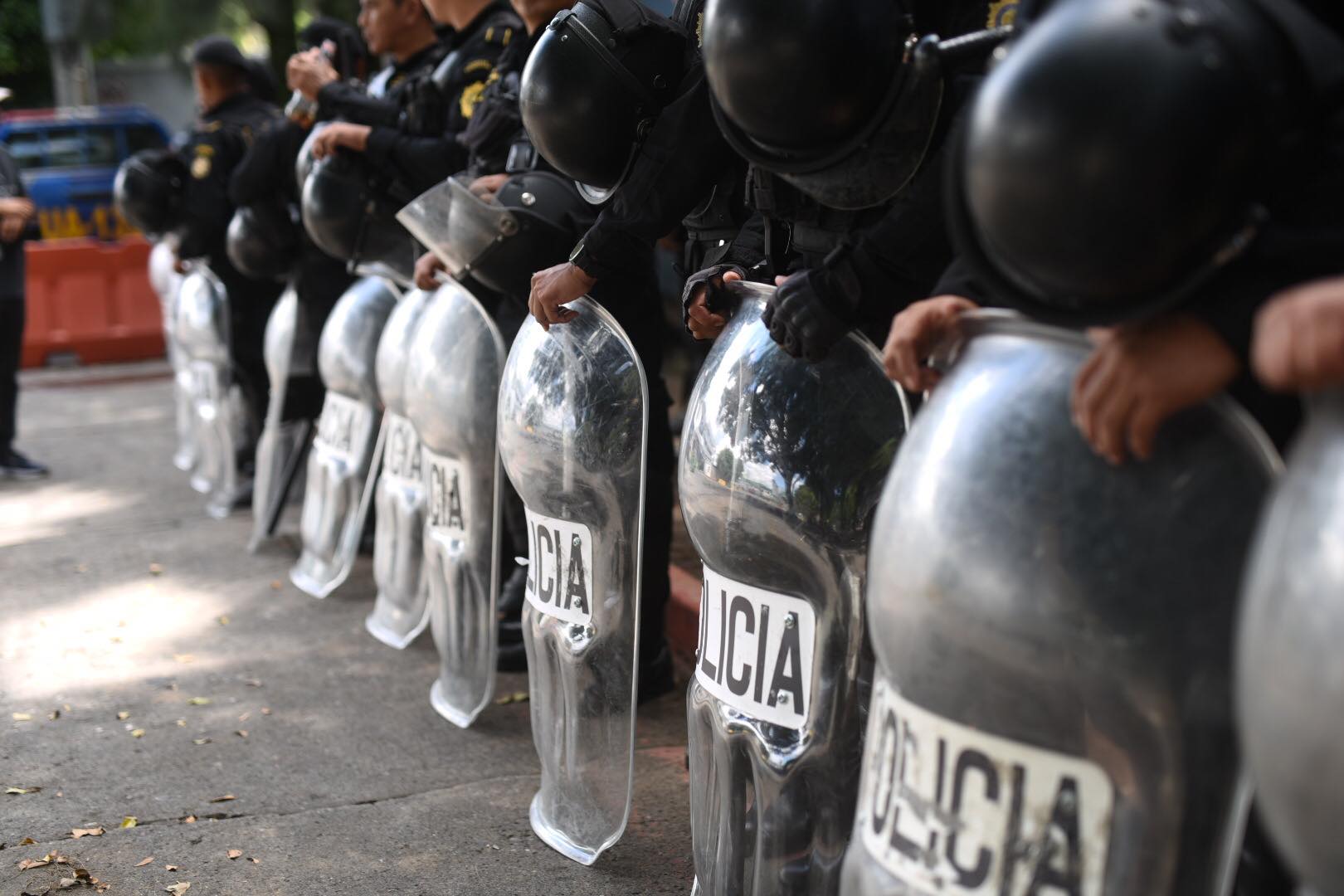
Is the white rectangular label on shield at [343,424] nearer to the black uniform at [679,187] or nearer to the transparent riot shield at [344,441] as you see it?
the transparent riot shield at [344,441]

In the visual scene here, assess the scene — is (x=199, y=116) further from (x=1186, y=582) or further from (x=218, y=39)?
(x=1186, y=582)

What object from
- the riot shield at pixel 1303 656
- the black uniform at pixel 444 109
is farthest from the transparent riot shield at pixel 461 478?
Result: the riot shield at pixel 1303 656

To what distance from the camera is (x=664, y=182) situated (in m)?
2.78

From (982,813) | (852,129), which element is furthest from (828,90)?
(982,813)

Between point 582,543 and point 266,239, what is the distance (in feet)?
10.7

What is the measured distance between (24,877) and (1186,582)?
8.21 ft

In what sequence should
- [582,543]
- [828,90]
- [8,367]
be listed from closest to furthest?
[828,90]
[582,543]
[8,367]

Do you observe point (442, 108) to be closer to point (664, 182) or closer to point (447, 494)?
point (447, 494)

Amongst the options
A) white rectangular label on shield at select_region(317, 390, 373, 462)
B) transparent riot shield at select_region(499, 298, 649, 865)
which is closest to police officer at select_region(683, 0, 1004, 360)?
transparent riot shield at select_region(499, 298, 649, 865)

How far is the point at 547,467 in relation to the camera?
9.86ft

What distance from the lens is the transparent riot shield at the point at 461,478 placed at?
3.71 meters

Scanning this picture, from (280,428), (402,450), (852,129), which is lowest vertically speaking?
(280,428)

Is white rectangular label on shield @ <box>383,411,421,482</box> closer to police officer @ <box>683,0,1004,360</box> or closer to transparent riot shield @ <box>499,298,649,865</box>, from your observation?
transparent riot shield @ <box>499,298,649,865</box>

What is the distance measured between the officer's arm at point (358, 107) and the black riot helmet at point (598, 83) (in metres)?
1.89
